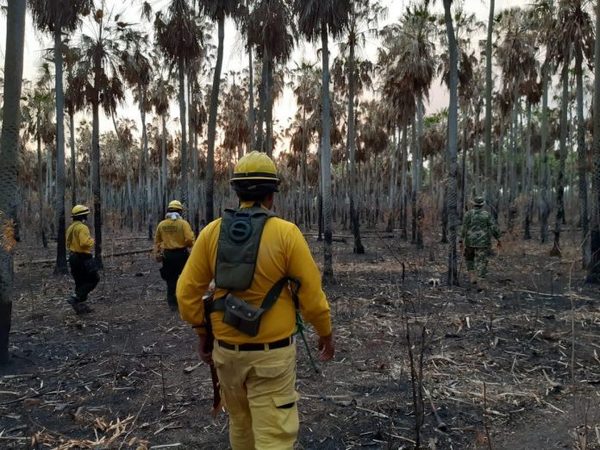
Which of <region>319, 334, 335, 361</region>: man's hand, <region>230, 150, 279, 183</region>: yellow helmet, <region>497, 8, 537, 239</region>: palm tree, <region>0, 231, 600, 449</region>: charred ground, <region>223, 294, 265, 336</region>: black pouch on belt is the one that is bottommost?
<region>0, 231, 600, 449</region>: charred ground

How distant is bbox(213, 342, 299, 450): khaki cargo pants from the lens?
8.71 ft

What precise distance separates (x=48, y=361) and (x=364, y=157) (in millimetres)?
33823

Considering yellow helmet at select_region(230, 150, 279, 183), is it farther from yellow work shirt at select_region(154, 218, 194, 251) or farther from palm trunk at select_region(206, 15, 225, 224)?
palm trunk at select_region(206, 15, 225, 224)

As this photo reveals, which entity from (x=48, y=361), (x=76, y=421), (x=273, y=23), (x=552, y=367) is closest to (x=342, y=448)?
(x=76, y=421)

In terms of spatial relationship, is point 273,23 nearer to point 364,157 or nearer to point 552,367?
point 552,367

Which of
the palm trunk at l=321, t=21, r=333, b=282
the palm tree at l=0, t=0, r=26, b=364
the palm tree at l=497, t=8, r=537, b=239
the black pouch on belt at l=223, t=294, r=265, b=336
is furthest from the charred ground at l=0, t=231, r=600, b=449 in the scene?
the palm tree at l=497, t=8, r=537, b=239

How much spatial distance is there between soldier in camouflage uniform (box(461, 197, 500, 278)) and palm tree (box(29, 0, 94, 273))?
11.4 metres

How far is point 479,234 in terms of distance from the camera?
445 inches

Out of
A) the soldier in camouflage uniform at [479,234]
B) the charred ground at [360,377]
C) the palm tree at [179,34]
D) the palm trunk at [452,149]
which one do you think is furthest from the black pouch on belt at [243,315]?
the palm tree at [179,34]

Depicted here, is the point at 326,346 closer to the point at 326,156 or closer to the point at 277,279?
the point at 277,279

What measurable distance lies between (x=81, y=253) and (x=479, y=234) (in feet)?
27.7

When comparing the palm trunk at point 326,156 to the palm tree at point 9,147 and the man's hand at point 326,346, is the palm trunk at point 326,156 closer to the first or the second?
the palm tree at point 9,147

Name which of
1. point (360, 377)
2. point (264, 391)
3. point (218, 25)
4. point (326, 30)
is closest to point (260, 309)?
point (264, 391)

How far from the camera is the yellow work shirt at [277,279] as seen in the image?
272 cm
